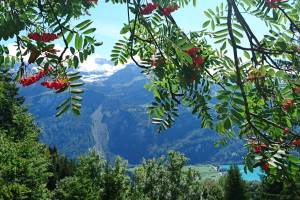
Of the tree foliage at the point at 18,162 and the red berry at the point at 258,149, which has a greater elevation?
the red berry at the point at 258,149

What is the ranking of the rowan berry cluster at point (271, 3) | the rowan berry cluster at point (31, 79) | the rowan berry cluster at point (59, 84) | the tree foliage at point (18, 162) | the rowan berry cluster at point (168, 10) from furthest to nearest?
1. the tree foliage at point (18, 162)
2. the rowan berry cluster at point (31, 79)
3. the rowan berry cluster at point (168, 10)
4. the rowan berry cluster at point (271, 3)
5. the rowan berry cluster at point (59, 84)

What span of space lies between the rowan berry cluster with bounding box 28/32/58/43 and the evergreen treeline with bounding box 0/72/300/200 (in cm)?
1148

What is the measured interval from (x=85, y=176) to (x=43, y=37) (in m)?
35.4

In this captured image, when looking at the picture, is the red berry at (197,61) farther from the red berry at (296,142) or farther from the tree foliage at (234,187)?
the tree foliage at (234,187)

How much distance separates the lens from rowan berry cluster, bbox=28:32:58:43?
3.82m

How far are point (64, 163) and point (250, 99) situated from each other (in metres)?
86.4

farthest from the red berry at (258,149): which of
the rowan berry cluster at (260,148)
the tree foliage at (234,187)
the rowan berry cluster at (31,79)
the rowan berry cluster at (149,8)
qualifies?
the tree foliage at (234,187)

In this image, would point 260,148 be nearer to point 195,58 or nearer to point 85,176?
point 195,58

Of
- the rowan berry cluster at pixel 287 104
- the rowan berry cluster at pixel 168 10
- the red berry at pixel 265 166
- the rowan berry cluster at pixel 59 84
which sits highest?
the rowan berry cluster at pixel 168 10

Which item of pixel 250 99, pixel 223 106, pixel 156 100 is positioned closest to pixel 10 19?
pixel 156 100

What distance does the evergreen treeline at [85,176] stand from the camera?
105 feet

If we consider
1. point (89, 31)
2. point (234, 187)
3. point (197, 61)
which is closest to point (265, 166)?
point (197, 61)

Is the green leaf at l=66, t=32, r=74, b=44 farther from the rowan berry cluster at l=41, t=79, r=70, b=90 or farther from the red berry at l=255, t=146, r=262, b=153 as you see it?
the red berry at l=255, t=146, r=262, b=153

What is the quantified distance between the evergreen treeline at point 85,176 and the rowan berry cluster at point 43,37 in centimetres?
1148
